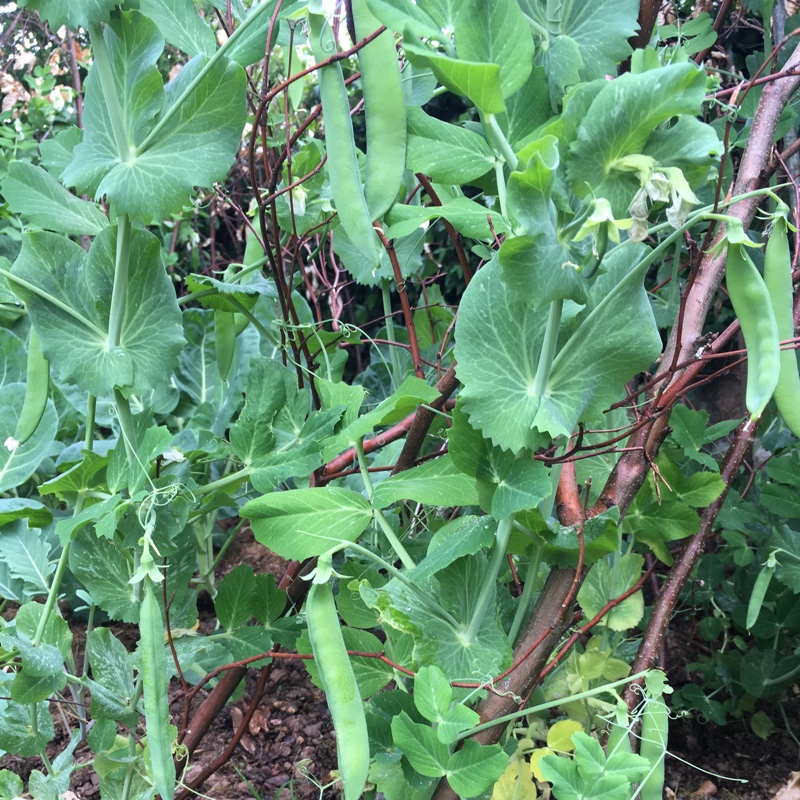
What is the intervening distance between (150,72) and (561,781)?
2.60ft

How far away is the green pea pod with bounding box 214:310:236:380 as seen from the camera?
114 centimetres

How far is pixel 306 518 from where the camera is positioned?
733 millimetres

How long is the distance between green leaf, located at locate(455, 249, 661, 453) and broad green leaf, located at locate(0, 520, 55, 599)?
69cm

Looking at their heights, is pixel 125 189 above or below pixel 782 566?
above

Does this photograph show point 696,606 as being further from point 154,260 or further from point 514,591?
point 154,260

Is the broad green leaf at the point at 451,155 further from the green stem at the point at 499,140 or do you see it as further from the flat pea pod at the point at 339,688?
the flat pea pod at the point at 339,688

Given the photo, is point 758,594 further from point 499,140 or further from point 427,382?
point 499,140

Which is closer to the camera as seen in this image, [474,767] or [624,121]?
[624,121]

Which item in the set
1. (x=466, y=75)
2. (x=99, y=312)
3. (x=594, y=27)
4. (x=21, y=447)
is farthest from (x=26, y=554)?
(x=594, y=27)

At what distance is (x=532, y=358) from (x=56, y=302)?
0.51 m

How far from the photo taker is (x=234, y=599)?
3.11 feet

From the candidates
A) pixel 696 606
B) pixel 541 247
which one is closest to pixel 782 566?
pixel 696 606

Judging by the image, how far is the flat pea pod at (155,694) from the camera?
0.72 meters

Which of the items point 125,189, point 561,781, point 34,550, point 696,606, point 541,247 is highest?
point 125,189
